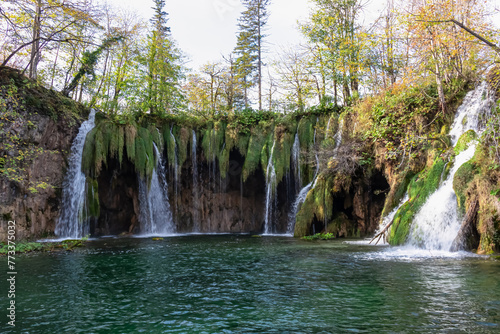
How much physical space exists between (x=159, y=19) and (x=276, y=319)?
38864 mm

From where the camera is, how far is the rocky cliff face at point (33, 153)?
16062 mm

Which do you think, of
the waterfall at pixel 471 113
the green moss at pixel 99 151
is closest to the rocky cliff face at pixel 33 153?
the green moss at pixel 99 151

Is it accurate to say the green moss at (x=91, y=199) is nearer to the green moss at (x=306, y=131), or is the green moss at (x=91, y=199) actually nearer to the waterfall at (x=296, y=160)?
the waterfall at (x=296, y=160)

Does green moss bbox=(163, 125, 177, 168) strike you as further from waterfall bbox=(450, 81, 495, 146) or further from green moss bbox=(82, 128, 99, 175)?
waterfall bbox=(450, 81, 495, 146)

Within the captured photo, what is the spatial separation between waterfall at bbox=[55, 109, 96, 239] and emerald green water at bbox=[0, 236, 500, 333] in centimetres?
829

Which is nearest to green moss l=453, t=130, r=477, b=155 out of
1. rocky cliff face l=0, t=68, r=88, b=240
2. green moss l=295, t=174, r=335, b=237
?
green moss l=295, t=174, r=335, b=237

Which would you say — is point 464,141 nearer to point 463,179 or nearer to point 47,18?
point 463,179

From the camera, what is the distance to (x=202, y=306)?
18.9 feet

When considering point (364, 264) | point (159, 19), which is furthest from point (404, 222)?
point (159, 19)

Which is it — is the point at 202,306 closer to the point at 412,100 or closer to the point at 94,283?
the point at 94,283

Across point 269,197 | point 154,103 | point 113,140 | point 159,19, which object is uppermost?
point 159,19

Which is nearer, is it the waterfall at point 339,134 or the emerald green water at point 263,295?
the emerald green water at point 263,295

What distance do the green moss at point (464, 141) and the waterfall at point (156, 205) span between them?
628 inches

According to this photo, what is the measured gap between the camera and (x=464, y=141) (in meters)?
12.7
